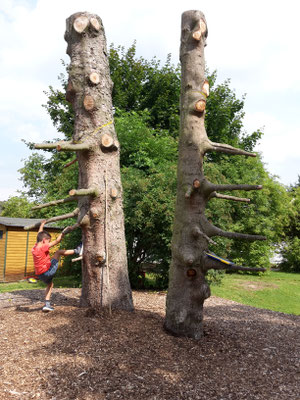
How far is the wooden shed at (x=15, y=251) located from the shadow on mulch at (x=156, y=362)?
1182cm

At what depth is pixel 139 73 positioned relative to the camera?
2238 cm

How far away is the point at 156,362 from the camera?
383 centimetres

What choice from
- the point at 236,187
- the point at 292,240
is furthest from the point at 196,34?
the point at 292,240

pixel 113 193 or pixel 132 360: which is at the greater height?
pixel 113 193

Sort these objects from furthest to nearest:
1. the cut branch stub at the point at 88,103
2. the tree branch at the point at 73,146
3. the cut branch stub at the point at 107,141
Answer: the cut branch stub at the point at 88,103
the cut branch stub at the point at 107,141
the tree branch at the point at 73,146

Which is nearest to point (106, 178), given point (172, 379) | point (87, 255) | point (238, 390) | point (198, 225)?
point (87, 255)

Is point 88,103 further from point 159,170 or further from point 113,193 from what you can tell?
point 159,170

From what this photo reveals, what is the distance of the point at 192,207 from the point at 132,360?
80.5 inches

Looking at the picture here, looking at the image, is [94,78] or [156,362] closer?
[156,362]

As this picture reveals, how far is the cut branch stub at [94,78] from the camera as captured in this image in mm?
5789

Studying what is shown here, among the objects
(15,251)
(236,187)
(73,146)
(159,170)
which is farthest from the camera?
(15,251)

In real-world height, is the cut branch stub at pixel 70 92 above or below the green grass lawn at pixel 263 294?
above

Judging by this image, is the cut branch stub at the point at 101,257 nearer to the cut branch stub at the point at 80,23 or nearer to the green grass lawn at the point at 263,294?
the cut branch stub at the point at 80,23

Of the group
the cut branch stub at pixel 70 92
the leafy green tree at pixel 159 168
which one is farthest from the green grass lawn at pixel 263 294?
the cut branch stub at pixel 70 92
